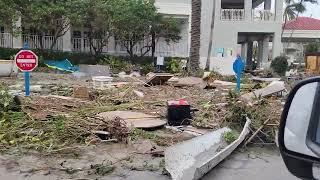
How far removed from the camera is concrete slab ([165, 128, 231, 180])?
5.39 m

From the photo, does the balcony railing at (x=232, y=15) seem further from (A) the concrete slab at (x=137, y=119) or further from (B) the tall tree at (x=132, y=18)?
(A) the concrete slab at (x=137, y=119)

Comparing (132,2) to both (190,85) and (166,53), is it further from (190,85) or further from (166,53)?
(190,85)

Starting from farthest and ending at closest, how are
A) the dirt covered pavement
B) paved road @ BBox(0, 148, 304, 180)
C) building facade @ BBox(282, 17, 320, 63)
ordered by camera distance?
building facade @ BBox(282, 17, 320, 63)
the dirt covered pavement
paved road @ BBox(0, 148, 304, 180)

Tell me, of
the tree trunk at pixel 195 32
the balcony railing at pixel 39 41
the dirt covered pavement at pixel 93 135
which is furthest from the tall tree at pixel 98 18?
the dirt covered pavement at pixel 93 135

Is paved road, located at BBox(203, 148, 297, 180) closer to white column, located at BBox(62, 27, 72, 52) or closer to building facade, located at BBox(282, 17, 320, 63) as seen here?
white column, located at BBox(62, 27, 72, 52)

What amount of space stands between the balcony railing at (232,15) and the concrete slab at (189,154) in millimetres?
28544

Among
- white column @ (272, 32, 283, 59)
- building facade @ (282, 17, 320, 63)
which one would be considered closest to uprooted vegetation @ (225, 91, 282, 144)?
white column @ (272, 32, 283, 59)

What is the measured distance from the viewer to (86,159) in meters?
6.55

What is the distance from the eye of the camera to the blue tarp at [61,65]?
89.7 feet

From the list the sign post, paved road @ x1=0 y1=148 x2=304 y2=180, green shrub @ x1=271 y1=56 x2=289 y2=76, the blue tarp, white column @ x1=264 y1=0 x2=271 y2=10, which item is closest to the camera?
paved road @ x1=0 y1=148 x2=304 y2=180

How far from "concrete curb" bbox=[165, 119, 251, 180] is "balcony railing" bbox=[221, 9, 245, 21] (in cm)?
2838

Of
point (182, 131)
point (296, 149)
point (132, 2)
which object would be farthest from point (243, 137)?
point (132, 2)

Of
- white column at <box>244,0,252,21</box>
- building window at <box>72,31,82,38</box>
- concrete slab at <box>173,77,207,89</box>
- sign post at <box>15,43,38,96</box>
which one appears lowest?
concrete slab at <box>173,77,207,89</box>

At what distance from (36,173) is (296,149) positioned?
4.71 m
